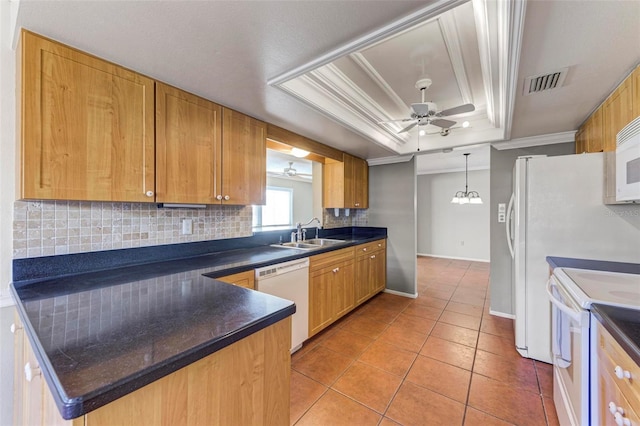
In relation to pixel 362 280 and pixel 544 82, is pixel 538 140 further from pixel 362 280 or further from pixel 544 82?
pixel 362 280

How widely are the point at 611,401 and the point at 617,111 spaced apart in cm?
194

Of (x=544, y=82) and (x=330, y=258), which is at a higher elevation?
(x=544, y=82)

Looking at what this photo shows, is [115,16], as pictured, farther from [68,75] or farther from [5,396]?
[5,396]

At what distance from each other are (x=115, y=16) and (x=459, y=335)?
3661mm

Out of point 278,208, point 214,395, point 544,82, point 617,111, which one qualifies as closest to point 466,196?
point 617,111

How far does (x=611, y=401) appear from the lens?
100 centimetres

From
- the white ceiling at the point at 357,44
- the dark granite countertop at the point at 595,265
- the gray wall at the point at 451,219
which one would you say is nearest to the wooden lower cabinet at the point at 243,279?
the white ceiling at the point at 357,44

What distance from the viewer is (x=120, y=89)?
1531 millimetres

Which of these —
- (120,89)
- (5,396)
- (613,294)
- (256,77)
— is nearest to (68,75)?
(120,89)

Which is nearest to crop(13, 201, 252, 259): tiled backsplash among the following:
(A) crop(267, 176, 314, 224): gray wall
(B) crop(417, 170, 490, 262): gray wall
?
(A) crop(267, 176, 314, 224): gray wall

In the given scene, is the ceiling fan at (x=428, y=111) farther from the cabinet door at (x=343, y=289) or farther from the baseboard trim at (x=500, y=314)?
the baseboard trim at (x=500, y=314)

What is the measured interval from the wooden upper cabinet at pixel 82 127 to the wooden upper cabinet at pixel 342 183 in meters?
2.44

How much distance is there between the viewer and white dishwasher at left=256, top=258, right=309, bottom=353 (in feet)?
6.88

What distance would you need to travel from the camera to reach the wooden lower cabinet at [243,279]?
5.96ft
